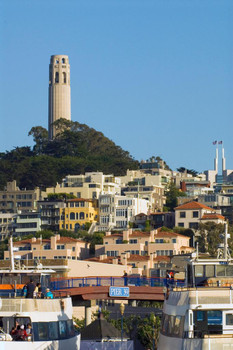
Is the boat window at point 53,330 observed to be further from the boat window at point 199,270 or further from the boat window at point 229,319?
the boat window at point 229,319

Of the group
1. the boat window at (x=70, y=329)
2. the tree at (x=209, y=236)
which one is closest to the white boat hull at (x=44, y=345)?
the boat window at (x=70, y=329)

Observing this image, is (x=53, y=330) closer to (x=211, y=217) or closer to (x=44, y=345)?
(x=44, y=345)

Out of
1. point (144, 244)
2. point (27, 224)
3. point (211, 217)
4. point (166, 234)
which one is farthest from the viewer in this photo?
point (27, 224)

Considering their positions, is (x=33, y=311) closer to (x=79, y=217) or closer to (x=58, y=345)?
(x=58, y=345)

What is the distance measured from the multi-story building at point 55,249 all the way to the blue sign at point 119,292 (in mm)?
86802

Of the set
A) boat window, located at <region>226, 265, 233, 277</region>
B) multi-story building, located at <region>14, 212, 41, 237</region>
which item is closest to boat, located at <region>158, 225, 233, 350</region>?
boat window, located at <region>226, 265, 233, 277</region>

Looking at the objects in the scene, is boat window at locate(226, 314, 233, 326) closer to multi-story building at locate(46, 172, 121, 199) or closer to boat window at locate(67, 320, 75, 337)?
boat window at locate(67, 320, 75, 337)

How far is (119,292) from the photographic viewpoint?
59875 mm

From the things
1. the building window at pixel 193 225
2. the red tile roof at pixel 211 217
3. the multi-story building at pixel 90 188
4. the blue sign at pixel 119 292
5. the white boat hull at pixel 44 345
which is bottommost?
the white boat hull at pixel 44 345

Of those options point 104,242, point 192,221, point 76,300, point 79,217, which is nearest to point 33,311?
point 76,300

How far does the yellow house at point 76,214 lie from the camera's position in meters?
181

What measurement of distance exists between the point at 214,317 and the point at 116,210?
475ft

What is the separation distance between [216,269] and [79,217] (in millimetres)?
143077

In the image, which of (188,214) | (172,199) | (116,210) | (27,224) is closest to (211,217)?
(188,214)
